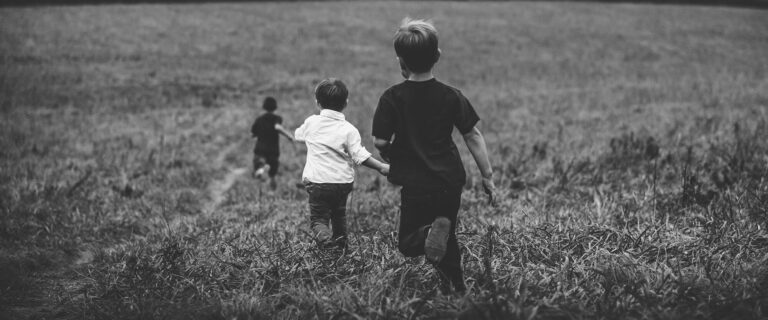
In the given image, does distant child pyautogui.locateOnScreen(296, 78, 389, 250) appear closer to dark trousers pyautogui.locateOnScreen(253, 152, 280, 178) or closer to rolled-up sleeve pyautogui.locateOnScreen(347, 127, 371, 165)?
rolled-up sleeve pyautogui.locateOnScreen(347, 127, 371, 165)

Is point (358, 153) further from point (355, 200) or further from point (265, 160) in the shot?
point (265, 160)

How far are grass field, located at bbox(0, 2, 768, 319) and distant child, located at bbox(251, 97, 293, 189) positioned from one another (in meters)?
0.39

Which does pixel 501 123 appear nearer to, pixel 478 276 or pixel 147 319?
pixel 478 276

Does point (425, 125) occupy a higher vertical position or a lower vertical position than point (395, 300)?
higher

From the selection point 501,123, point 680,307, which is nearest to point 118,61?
point 501,123

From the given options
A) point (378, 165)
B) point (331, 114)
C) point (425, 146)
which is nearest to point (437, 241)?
point (425, 146)

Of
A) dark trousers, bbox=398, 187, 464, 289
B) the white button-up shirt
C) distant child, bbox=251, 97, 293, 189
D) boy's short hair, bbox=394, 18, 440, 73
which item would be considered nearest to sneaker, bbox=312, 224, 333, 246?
the white button-up shirt

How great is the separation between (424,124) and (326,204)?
1428mm

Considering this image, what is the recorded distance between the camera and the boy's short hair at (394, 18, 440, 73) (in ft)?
9.35

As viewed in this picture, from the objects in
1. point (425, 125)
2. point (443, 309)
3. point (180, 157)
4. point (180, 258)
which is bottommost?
point (180, 157)

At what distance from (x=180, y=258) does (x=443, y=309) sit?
2.34m

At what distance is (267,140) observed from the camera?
25.8ft

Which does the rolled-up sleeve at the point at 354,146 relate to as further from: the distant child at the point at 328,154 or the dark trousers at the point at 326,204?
the dark trousers at the point at 326,204

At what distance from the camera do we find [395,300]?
10.4 ft
